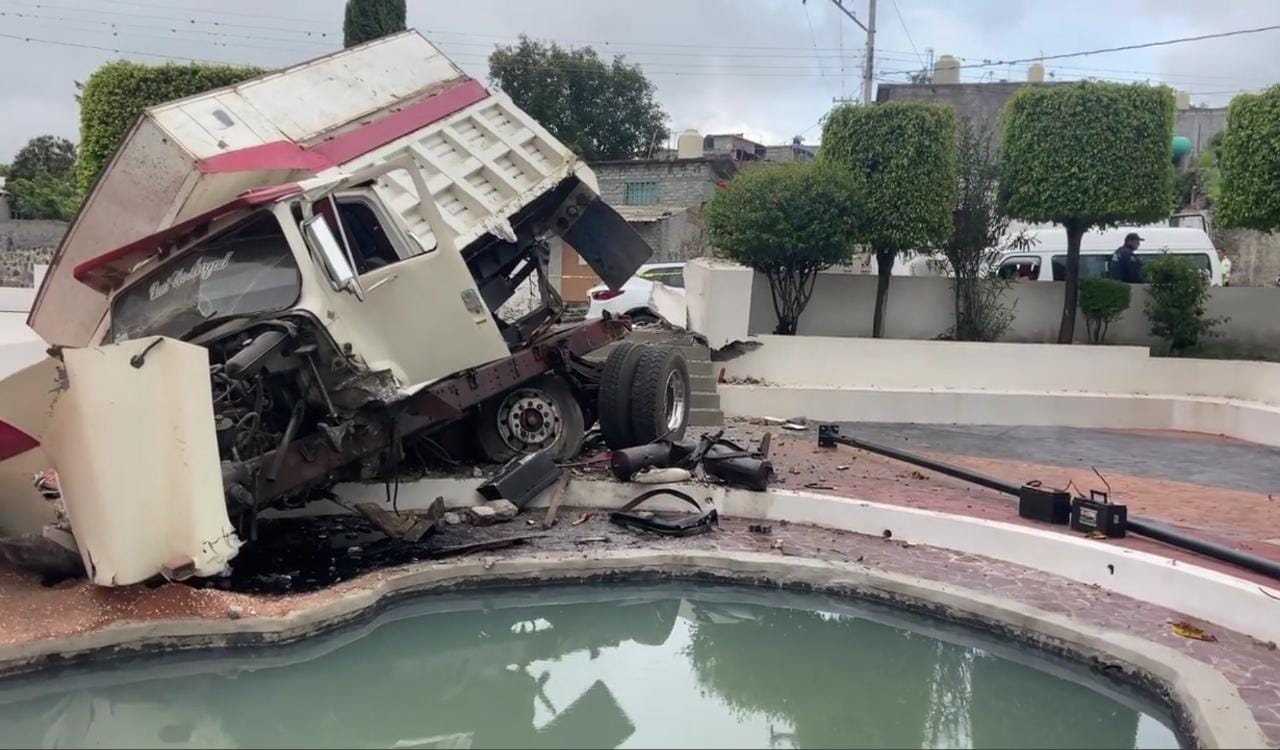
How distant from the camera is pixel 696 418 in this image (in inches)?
463

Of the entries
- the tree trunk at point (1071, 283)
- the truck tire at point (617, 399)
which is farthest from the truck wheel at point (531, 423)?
the tree trunk at point (1071, 283)

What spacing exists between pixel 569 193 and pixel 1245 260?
22902 millimetres

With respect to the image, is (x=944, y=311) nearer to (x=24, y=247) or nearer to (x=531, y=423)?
(x=531, y=423)

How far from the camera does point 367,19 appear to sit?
1456cm

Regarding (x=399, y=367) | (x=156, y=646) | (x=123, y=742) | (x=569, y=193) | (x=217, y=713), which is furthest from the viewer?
(x=569, y=193)

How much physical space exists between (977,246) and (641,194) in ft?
53.7

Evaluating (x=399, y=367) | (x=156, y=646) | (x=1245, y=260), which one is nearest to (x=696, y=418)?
(x=399, y=367)

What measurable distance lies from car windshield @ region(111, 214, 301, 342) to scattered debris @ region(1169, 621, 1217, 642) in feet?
19.1

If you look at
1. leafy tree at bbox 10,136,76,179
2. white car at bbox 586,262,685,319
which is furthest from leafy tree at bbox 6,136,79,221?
white car at bbox 586,262,685,319

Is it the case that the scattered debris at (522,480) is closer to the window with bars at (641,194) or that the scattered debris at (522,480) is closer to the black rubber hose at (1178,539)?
the black rubber hose at (1178,539)

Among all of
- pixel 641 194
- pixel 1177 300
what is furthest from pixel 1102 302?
pixel 641 194

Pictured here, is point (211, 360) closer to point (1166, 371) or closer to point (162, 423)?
point (162, 423)

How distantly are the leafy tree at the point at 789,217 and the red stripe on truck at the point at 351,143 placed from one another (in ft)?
18.7

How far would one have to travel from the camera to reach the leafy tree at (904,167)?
566 inches
